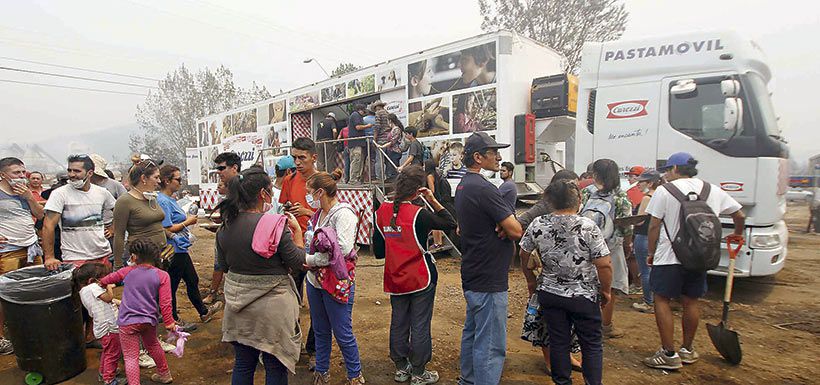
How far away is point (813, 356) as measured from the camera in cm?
373

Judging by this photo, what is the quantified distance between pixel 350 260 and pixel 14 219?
3.54 m

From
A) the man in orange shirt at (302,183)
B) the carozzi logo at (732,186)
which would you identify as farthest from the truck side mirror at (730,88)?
the man in orange shirt at (302,183)

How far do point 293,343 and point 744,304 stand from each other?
5.69 meters

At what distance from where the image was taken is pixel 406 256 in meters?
3.04

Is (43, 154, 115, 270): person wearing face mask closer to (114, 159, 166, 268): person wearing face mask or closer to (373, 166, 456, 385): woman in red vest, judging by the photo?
(114, 159, 166, 268): person wearing face mask

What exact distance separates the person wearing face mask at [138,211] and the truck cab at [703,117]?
5.34 m

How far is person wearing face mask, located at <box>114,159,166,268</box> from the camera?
3574 millimetres

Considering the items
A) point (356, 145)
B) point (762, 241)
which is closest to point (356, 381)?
point (762, 241)

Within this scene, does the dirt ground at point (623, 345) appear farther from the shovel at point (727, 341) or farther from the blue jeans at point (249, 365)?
the blue jeans at point (249, 365)

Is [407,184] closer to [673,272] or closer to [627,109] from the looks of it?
[673,272]

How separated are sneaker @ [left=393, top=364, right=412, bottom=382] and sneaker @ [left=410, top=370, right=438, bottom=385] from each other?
10 cm

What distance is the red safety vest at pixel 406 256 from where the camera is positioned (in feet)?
9.89

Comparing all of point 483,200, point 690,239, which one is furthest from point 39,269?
point 690,239

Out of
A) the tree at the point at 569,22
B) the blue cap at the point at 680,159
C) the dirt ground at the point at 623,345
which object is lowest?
the dirt ground at the point at 623,345
